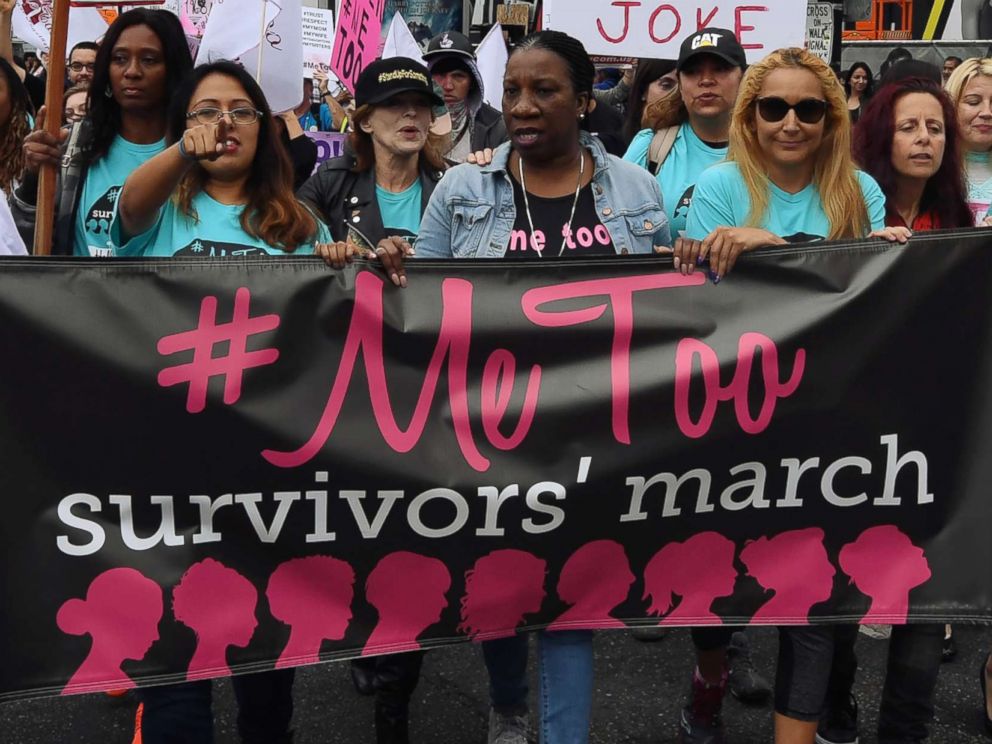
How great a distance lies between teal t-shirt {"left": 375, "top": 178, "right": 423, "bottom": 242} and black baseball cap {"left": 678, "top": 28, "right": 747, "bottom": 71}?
3.40 feet

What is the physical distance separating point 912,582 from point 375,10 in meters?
4.61

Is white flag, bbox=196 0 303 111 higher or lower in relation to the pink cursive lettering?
higher

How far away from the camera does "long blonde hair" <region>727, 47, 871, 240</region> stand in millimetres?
3393

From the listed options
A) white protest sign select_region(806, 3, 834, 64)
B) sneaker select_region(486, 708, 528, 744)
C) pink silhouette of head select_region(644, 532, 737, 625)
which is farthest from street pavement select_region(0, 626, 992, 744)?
white protest sign select_region(806, 3, 834, 64)

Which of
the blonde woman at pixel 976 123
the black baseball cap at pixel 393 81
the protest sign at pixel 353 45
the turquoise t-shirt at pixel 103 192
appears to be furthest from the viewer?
the protest sign at pixel 353 45

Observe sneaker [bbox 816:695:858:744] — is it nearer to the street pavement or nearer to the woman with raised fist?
the street pavement

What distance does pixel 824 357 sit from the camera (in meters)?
3.10

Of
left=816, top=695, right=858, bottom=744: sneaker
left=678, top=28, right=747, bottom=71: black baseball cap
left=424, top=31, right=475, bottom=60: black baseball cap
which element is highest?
left=424, top=31, right=475, bottom=60: black baseball cap

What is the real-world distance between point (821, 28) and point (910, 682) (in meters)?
8.09

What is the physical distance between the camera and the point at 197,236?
10.4 feet

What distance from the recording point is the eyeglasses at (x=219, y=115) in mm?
3240

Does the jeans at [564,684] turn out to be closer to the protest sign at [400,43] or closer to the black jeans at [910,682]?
the black jeans at [910,682]

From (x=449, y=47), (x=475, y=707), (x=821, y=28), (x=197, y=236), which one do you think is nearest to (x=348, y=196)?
(x=197, y=236)

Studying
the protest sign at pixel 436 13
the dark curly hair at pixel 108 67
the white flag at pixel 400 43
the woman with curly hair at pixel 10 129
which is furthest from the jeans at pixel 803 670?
the protest sign at pixel 436 13
